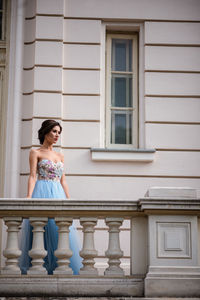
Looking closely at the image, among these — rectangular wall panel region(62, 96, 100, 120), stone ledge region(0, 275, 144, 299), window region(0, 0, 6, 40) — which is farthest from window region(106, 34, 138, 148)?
stone ledge region(0, 275, 144, 299)

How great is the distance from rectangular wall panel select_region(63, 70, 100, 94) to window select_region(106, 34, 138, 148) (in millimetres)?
329

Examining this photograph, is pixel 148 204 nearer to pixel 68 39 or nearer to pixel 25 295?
pixel 25 295

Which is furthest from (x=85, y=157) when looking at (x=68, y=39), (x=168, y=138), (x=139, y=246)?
(x=139, y=246)

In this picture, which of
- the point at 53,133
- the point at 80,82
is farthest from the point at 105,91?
the point at 53,133

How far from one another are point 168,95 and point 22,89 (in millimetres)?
2302

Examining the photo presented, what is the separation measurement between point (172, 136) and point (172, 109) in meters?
0.43

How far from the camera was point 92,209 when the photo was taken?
589 cm

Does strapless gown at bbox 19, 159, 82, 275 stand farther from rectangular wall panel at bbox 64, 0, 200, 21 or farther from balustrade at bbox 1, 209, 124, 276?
rectangular wall panel at bbox 64, 0, 200, 21

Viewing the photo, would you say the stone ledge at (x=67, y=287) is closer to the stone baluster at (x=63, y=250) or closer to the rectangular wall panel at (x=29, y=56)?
the stone baluster at (x=63, y=250)

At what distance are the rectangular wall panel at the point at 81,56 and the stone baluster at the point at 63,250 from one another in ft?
12.7

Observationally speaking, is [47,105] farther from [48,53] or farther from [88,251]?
[88,251]

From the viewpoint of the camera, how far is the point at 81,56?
9.22 meters

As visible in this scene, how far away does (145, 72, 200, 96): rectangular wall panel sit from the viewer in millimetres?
9188

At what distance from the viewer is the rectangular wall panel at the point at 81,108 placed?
9.03 m
